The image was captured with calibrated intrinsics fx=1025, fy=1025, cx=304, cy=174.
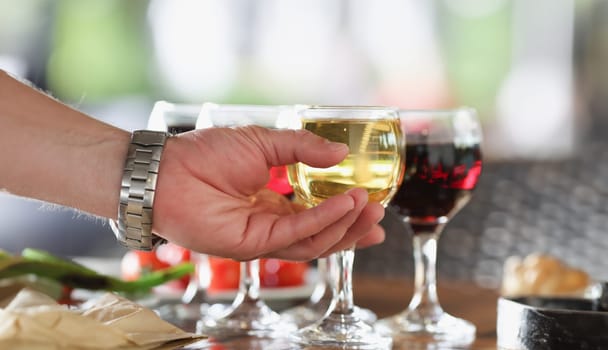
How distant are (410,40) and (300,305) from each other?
332 cm

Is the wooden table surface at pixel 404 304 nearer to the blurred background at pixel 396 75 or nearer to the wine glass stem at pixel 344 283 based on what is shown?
the wine glass stem at pixel 344 283

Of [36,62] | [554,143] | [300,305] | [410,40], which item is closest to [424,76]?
[410,40]

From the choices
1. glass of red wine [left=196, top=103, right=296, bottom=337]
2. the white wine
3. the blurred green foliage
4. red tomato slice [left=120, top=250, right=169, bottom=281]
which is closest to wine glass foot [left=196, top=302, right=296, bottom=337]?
glass of red wine [left=196, top=103, right=296, bottom=337]

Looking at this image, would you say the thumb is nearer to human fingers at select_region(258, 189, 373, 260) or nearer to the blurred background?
human fingers at select_region(258, 189, 373, 260)

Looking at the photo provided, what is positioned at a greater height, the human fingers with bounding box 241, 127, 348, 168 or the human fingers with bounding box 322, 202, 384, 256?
the human fingers with bounding box 241, 127, 348, 168

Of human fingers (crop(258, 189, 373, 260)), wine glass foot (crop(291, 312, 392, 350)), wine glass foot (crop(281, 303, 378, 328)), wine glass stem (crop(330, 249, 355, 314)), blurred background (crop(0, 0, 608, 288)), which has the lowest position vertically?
wine glass foot (crop(291, 312, 392, 350))

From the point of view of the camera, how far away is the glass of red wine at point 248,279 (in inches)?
58.1

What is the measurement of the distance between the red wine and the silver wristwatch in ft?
1.60

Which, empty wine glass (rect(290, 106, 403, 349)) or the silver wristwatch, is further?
empty wine glass (rect(290, 106, 403, 349))

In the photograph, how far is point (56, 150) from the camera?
119 cm

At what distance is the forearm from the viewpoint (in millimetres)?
1180

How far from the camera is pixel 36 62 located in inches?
244

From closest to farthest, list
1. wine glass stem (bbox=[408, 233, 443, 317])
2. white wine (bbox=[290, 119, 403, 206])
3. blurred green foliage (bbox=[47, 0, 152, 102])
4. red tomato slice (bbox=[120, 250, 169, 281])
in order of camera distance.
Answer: white wine (bbox=[290, 119, 403, 206]), wine glass stem (bbox=[408, 233, 443, 317]), red tomato slice (bbox=[120, 250, 169, 281]), blurred green foliage (bbox=[47, 0, 152, 102])

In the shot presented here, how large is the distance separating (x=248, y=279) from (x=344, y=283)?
26 centimetres
